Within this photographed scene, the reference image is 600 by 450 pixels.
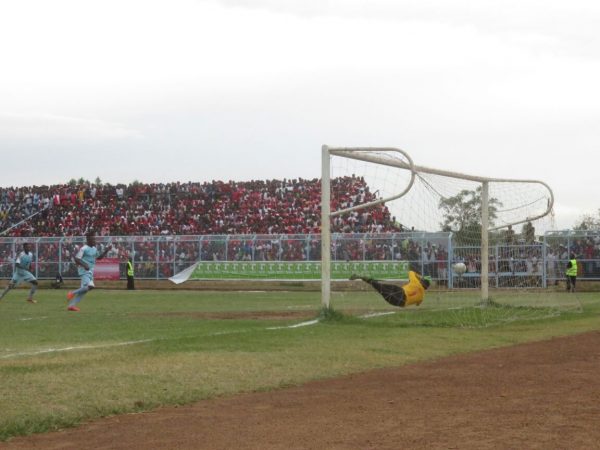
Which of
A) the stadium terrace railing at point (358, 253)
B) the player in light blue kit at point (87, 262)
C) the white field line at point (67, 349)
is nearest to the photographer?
the white field line at point (67, 349)

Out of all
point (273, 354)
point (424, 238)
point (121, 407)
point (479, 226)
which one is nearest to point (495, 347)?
point (273, 354)

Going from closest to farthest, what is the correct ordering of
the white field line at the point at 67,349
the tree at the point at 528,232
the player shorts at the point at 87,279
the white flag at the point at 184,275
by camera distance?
the white field line at the point at 67,349 < the player shorts at the point at 87,279 < the tree at the point at 528,232 < the white flag at the point at 184,275

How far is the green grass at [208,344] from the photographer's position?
976 centimetres

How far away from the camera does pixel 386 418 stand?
8414 mm

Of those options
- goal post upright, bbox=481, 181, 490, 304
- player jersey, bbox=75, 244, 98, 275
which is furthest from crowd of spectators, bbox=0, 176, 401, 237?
player jersey, bbox=75, 244, 98, 275

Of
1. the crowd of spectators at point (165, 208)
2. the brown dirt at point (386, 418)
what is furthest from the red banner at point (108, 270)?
the brown dirt at point (386, 418)

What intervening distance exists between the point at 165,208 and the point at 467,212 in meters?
33.2

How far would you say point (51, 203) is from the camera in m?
58.2

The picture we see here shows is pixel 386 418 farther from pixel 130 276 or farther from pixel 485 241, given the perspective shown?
pixel 130 276

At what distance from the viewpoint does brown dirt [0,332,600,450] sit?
7.37m

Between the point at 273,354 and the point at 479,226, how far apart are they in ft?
40.5

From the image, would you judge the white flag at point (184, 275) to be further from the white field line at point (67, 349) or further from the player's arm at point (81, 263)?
the white field line at point (67, 349)

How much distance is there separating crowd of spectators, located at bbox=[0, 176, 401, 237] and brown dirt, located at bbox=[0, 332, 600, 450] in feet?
125

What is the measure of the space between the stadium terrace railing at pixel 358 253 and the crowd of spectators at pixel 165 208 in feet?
15.4
